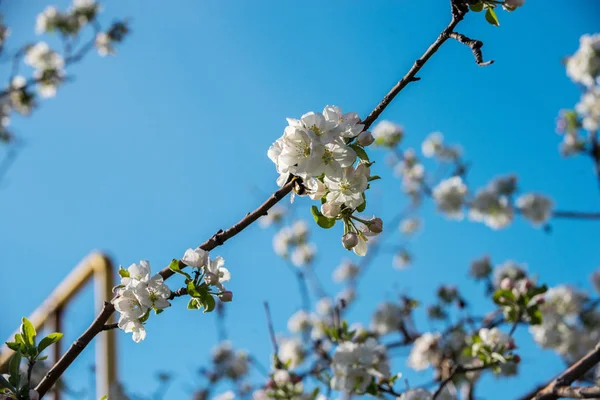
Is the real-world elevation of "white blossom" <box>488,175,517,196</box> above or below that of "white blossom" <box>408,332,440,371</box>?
above

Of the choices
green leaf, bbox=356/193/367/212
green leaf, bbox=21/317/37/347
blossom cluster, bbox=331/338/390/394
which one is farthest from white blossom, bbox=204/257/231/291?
blossom cluster, bbox=331/338/390/394

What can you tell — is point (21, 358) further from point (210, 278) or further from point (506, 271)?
point (506, 271)

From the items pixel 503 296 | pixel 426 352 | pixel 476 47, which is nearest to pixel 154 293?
pixel 476 47

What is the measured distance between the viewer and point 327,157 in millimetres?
1216

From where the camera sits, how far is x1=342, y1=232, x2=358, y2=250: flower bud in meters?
1.34

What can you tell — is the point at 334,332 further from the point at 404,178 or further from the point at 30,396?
the point at 404,178

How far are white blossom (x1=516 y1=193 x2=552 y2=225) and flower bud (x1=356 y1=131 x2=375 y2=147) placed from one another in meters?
5.24

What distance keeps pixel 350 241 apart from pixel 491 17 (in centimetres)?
64

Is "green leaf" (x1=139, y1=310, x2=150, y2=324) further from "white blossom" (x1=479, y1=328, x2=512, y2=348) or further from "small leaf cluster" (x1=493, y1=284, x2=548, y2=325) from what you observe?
"small leaf cluster" (x1=493, y1=284, x2=548, y2=325)

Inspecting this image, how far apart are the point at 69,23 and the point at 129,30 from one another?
2.22 feet

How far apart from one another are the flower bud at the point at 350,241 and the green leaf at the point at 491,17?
2.02 ft

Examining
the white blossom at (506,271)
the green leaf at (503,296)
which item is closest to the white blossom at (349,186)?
the green leaf at (503,296)

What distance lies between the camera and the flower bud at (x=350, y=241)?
1.34 meters

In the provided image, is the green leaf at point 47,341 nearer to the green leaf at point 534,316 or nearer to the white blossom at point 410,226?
the green leaf at point 534,316
